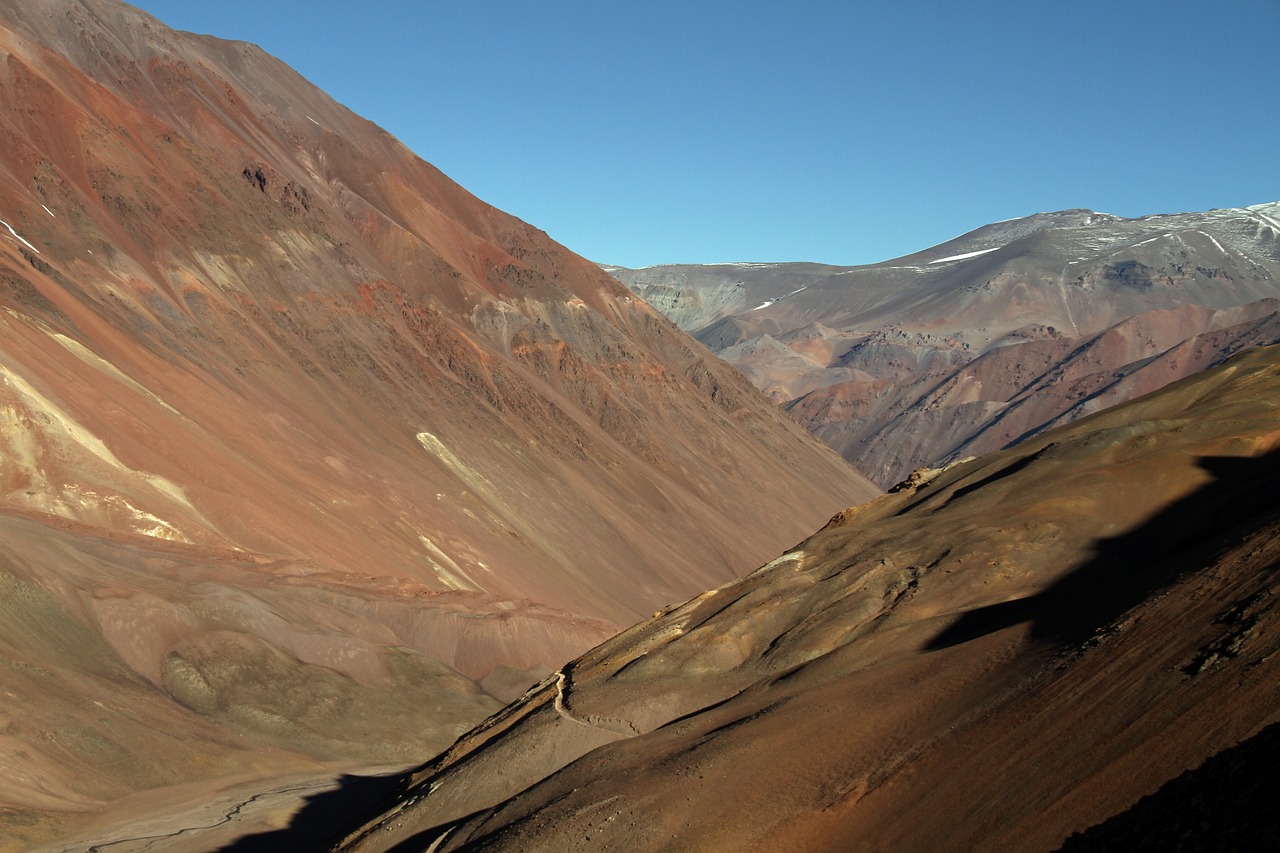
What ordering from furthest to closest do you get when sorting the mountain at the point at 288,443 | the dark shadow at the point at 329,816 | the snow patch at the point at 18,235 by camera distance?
the snow patch at the point at 18,235 < the mountain at the point at 288,443 < the dark shadow at the point at 329,816

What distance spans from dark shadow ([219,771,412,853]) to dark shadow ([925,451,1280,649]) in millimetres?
12038

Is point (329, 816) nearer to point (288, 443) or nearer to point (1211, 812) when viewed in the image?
point (1211, 812)

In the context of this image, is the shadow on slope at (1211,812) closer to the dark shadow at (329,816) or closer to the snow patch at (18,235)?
the dark shadow at (329,816)

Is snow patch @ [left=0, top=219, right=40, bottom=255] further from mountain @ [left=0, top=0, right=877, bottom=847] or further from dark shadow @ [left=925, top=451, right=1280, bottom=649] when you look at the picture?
dark shadow @ [left=925, top=451, right=1280, bottom=649]

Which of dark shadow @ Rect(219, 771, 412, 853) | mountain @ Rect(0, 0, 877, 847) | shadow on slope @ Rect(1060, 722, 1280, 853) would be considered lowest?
shadow on slope @ Rect(1060, 722, 1280, 853)

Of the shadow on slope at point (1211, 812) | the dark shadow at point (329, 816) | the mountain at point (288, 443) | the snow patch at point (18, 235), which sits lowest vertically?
the shadow on slope at point (1211, 812)

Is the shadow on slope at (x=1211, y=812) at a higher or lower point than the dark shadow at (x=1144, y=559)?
lower

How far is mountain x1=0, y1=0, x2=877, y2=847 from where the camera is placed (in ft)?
125

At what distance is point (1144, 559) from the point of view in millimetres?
22406

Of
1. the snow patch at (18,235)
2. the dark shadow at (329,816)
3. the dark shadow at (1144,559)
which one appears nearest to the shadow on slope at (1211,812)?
the dark shadow at (1144,559)

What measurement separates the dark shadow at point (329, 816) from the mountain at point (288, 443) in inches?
152

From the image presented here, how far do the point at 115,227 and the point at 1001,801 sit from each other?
6923 centimetres

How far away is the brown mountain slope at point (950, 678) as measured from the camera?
47.0 feet

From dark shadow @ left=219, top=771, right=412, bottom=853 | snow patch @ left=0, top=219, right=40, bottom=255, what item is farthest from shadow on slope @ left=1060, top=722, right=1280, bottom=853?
snow patch @ left=0, top=219, right=40, bottom=255
